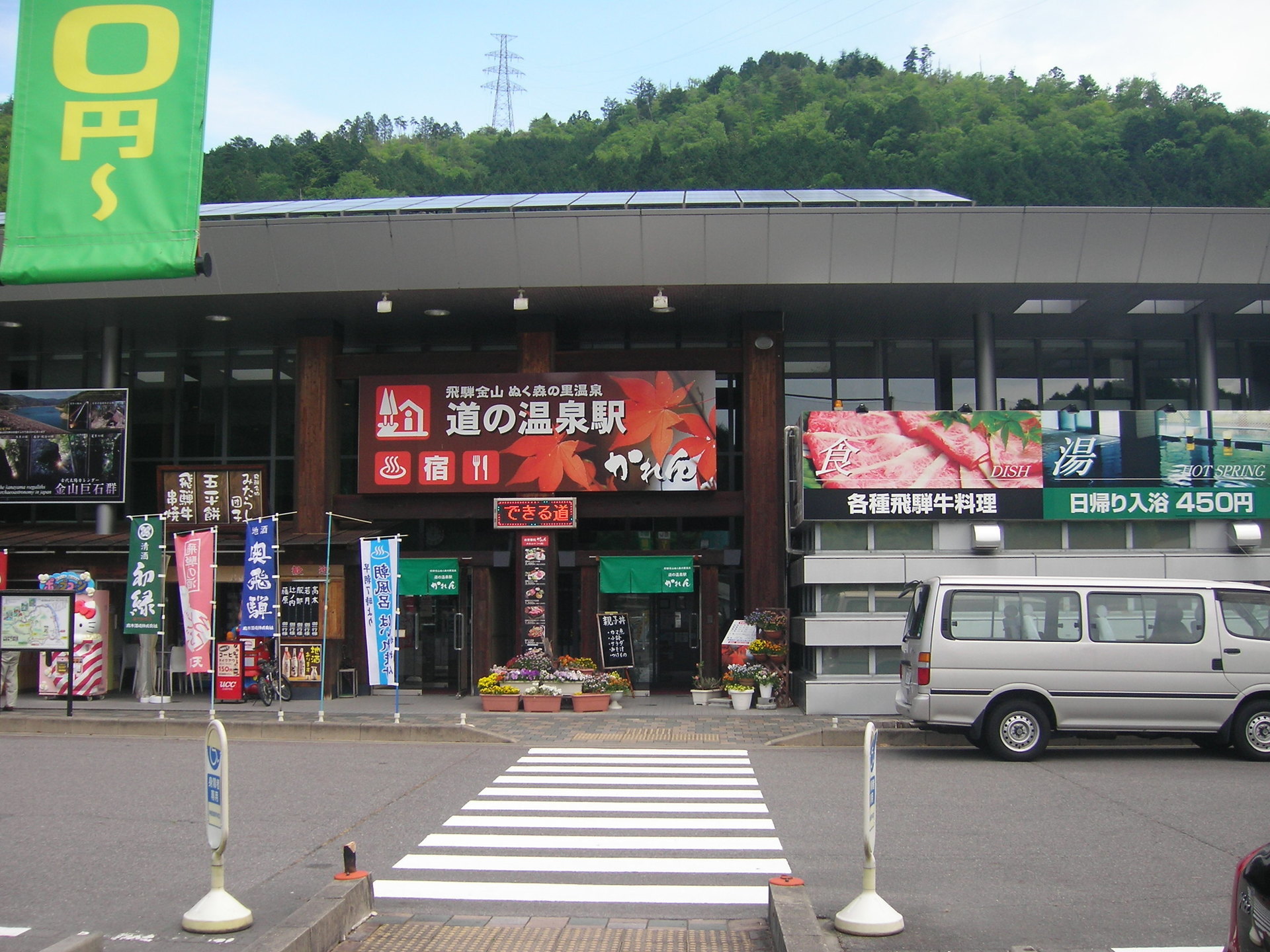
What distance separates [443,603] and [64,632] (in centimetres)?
744

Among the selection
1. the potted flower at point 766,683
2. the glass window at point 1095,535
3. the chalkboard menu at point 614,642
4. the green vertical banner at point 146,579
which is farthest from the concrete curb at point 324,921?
the glass window at point 1095,535

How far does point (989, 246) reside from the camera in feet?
67.5

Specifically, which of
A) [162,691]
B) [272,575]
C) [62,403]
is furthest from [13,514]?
[272,575]

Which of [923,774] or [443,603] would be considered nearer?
[923,774]

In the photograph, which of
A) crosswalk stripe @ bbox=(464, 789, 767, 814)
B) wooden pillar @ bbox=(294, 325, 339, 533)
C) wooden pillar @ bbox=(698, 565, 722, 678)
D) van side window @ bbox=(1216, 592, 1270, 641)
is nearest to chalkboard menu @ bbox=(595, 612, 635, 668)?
wooden pillar @ bbox=(698, 565, 722, 678)

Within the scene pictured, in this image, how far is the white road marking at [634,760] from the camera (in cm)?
1434

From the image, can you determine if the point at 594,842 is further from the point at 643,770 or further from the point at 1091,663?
the point at 1091,663

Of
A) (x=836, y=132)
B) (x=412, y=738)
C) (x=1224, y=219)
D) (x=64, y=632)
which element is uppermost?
(x=836, y=132)

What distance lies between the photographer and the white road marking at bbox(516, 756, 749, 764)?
14.3 m

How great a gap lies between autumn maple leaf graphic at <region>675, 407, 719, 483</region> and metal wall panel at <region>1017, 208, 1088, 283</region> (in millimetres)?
6779

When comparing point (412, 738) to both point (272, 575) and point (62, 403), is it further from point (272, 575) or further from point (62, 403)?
point (62, 403)

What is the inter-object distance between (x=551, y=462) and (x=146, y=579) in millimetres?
8171

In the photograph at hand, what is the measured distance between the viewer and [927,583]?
14.7 metres

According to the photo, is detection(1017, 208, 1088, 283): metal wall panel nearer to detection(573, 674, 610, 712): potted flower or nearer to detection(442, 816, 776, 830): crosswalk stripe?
detection(573, 674, 610, 712): potted flower
